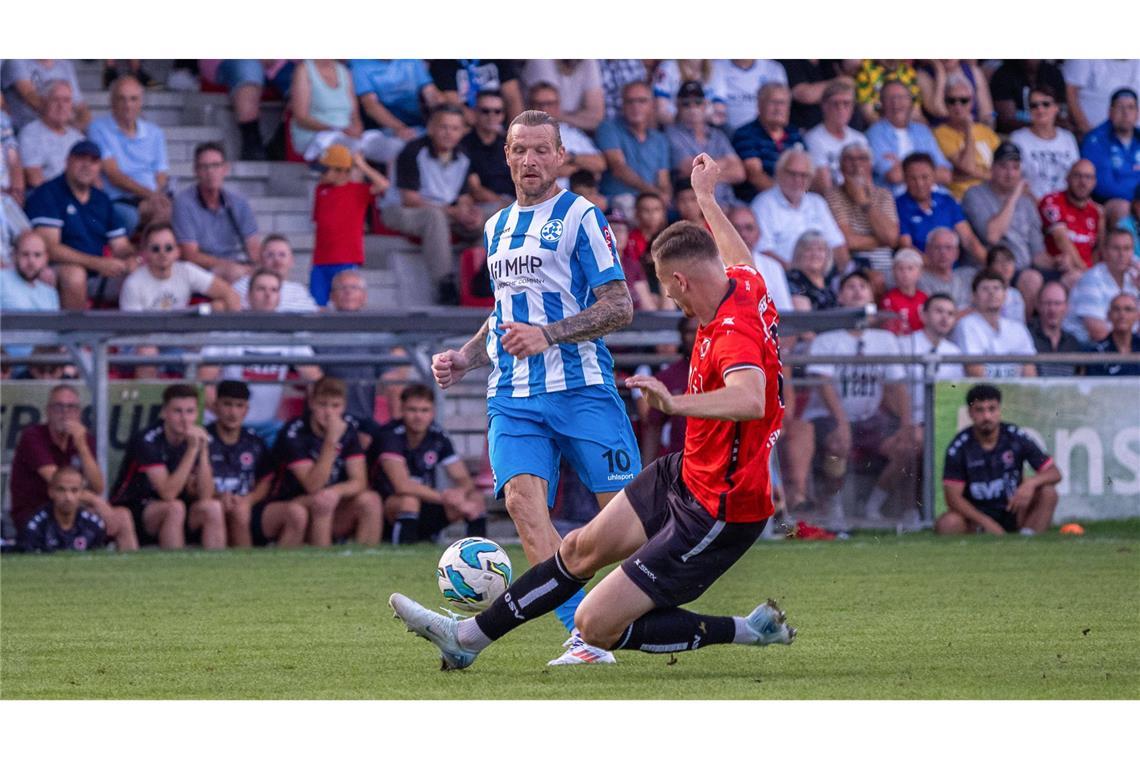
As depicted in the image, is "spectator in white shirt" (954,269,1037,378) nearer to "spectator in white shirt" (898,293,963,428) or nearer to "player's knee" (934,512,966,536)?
"spectator in white shirt" (898,293,963,428)

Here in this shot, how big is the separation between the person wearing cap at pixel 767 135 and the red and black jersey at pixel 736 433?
1096cm

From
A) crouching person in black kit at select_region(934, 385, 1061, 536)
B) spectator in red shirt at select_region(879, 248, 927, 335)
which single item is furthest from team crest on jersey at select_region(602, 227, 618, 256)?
spectator in red shirt at select_region(879, 248, 927, 335)

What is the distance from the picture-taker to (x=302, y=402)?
44.5 ft

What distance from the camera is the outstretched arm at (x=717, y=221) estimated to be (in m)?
6.62

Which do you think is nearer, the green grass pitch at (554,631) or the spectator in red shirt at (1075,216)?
the green grass pitch at (554,631)

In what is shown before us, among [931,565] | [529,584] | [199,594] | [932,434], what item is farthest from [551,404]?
[932,434]

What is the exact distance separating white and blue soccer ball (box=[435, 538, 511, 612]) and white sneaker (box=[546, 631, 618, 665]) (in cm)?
44

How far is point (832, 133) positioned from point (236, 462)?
7.52 meters

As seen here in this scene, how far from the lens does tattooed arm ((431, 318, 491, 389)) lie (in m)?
7.14

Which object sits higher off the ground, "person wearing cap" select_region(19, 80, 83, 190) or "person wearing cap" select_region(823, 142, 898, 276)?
"person wearing cap" select_region(19, 80, 83, 190)

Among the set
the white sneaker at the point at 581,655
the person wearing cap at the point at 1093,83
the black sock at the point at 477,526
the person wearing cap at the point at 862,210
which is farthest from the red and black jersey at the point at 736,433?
the person wearing cap at the point at 1093,83

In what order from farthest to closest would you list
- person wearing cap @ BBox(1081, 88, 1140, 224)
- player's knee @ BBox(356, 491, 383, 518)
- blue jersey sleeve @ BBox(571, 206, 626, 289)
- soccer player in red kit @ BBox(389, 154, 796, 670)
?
1. person wearing cap @ BBox(1081, 88, 1140, 224)
2. player's knee @ BBox(356, 491, 383, 518)
3. blue jersey sleeve @ BBox(571, 206, 626, 289)
4. soccer player in red kit @ BBox(389, 154, 796, 670)

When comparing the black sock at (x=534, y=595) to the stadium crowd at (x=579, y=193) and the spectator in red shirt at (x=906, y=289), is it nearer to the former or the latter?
the stadium crowd at (x=579, y=193)

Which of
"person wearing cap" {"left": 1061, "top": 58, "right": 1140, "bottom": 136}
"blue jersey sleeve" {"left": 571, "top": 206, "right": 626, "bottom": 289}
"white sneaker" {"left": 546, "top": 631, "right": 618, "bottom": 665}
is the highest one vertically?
"person wearing cap" {"left": 1061, "top": 58, "right": 1140, "bottom": 136}
